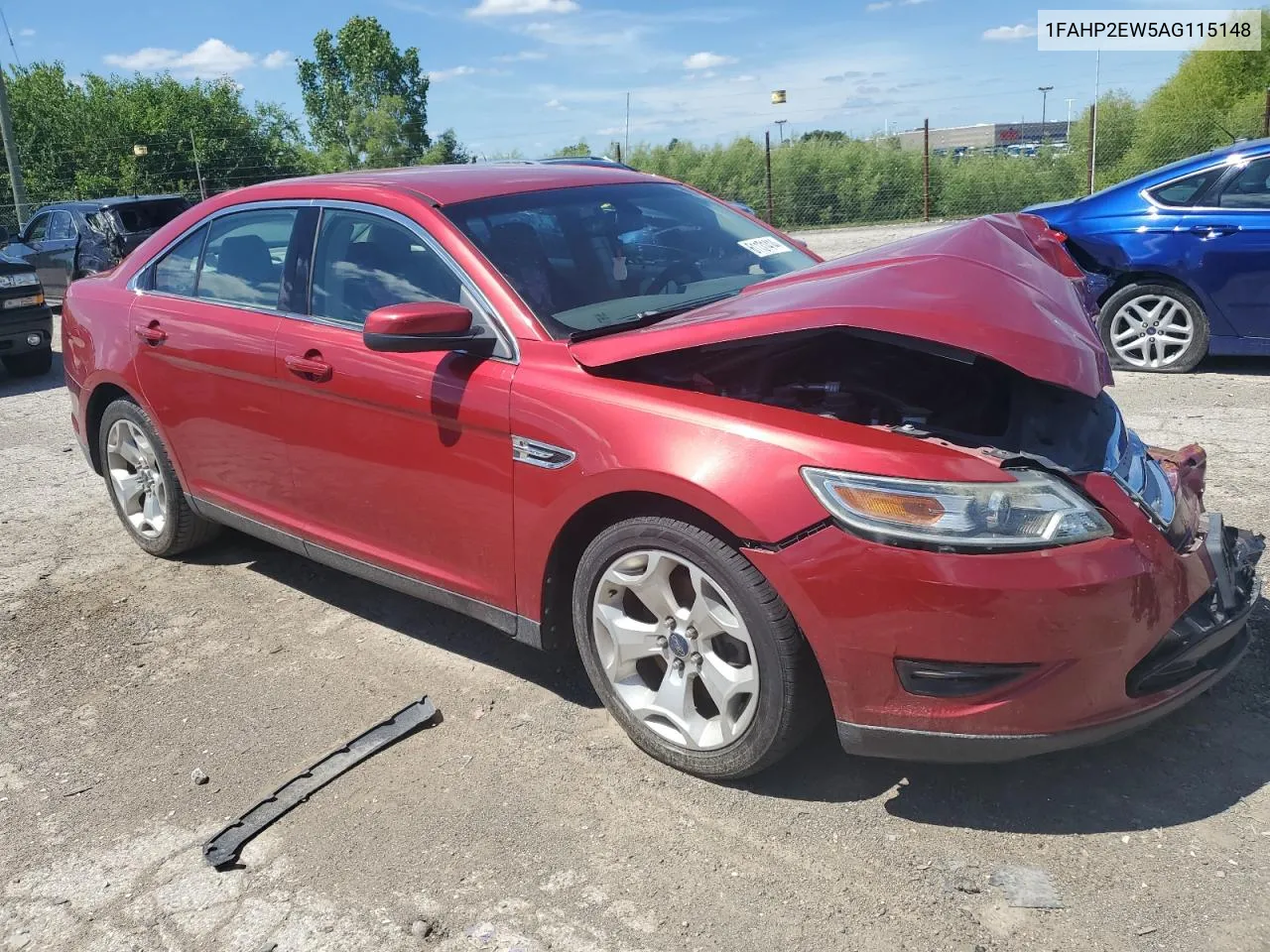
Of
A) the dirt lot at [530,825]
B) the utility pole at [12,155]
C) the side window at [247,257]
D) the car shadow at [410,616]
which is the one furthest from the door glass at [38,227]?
the dirt lot at [530,825]

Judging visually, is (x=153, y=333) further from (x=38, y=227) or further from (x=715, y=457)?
(x=38, y=227)

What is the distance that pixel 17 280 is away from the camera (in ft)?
33.1

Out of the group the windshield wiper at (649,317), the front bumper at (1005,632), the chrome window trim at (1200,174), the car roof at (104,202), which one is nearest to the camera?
the front bumper at (1005,632)

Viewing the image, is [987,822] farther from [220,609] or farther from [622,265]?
[220,609]

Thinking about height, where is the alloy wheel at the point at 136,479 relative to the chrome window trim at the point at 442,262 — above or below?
below

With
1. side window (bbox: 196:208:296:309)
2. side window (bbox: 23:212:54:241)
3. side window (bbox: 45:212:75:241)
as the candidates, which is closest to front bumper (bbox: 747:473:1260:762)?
side window (bbox: 196:208:296:309)

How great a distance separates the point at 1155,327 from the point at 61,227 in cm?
1393

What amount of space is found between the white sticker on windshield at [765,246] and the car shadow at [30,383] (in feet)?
26.3

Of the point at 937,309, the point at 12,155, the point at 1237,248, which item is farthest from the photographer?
the point at 12,155

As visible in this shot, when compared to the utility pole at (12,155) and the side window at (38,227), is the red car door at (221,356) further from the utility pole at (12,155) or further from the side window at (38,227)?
the utility pole at (12,155)

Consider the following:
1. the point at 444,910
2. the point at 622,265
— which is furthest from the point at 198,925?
the point at 622,265

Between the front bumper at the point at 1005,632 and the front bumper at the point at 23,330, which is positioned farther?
the front bumper at the point at 23,330

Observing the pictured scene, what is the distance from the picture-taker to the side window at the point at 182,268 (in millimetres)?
4520

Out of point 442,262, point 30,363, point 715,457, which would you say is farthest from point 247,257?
point 30,363
